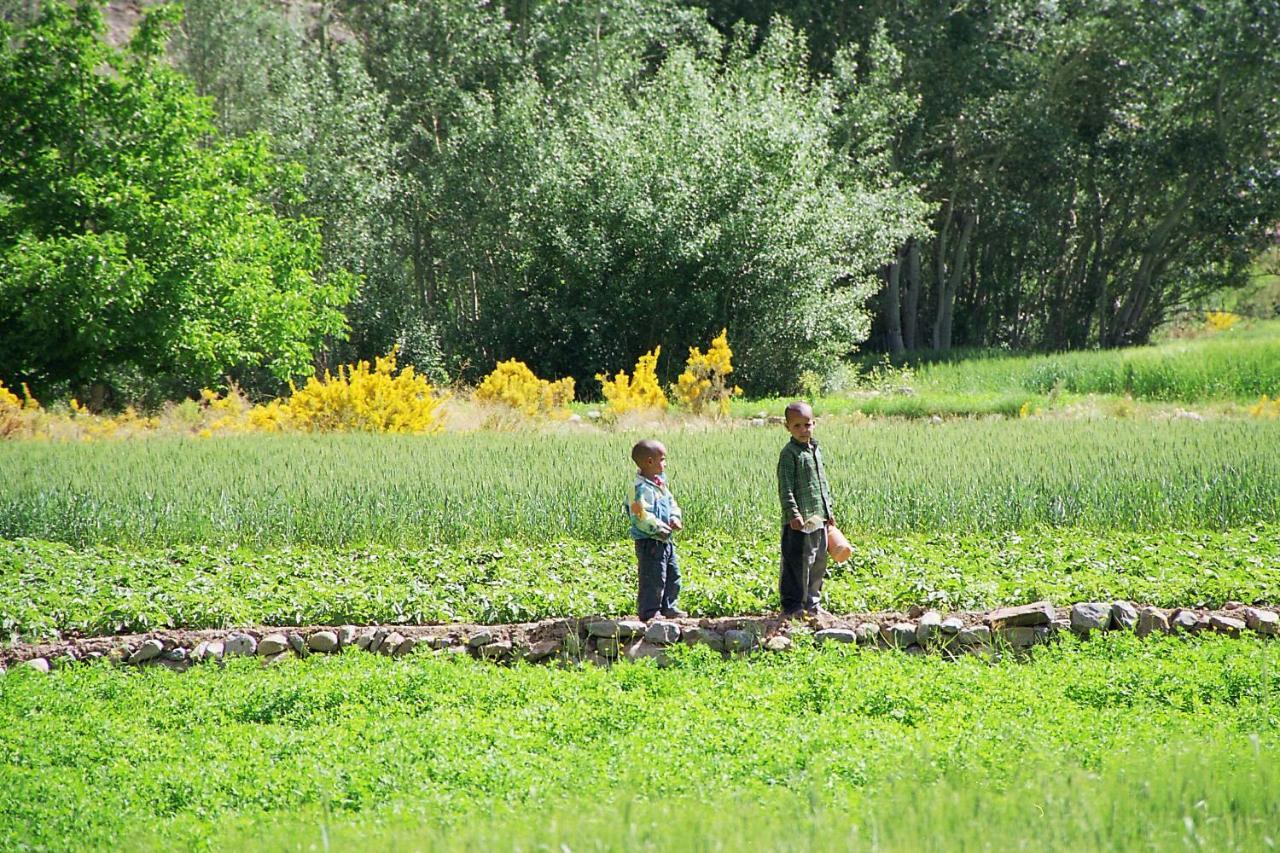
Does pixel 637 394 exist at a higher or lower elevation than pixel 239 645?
higher

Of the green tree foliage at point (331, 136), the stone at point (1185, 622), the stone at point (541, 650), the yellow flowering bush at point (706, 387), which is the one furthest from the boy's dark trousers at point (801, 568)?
the green tree foliage at point (331, 136)

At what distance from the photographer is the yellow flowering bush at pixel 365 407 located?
17.4 m

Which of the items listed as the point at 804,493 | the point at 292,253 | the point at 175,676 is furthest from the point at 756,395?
the point at 175,676

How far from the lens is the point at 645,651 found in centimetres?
792

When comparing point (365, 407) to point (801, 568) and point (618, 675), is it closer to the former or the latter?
point (801, 568)

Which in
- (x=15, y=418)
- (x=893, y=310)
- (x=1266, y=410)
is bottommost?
(x=1266, y=410)

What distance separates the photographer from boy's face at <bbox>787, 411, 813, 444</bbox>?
8234mm

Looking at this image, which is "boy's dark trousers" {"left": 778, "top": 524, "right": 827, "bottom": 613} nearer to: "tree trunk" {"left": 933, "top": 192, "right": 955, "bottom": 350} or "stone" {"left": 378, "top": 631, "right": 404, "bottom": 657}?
"stone" {"left": 378, "top": 631, "right": 404, "bottom": 657}

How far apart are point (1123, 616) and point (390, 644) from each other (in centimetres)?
485

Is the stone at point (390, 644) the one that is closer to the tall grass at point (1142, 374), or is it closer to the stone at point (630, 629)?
the stone at point (630, 629)

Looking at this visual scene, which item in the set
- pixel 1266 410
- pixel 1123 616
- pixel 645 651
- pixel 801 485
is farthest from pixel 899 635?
pixel 1266 410

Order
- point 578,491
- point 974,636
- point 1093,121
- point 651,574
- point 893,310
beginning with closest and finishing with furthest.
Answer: point 974,636 < point 651,574 < point 578,491 < point 1093,121 < point 893,310

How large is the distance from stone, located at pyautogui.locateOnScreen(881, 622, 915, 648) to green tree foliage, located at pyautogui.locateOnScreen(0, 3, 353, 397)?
49.1 feet

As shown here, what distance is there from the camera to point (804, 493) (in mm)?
8250
